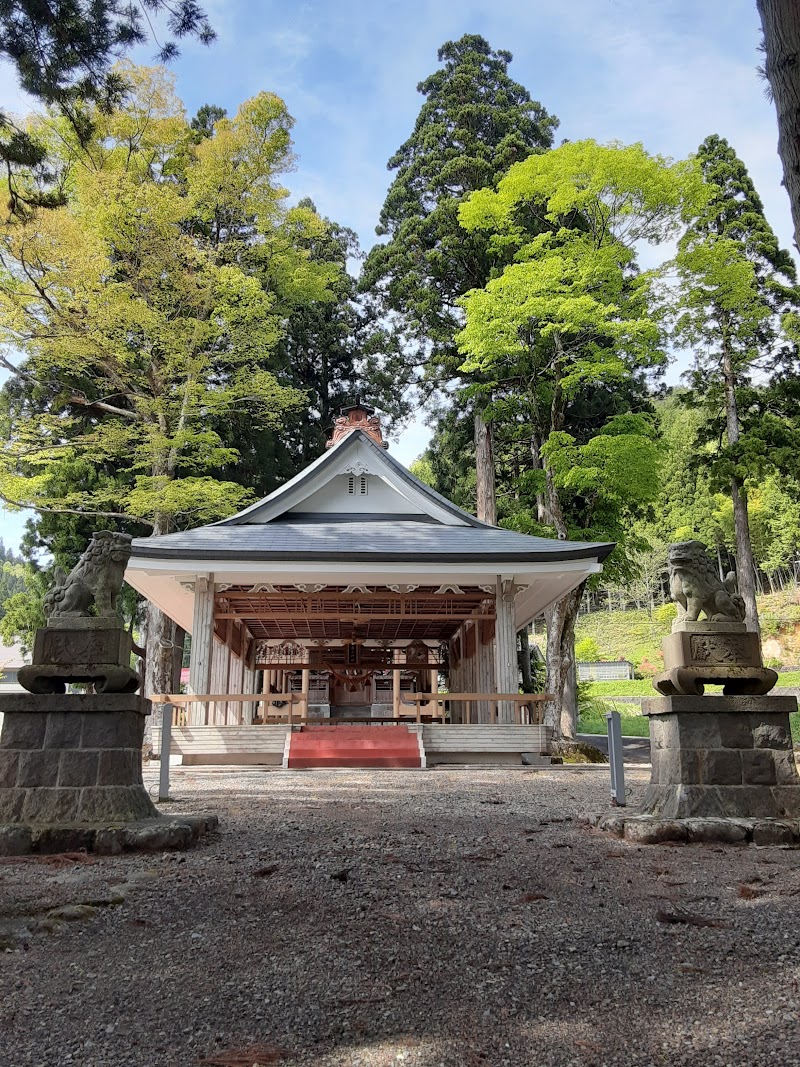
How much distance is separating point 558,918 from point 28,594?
17.7 m

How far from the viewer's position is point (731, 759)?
486 cm

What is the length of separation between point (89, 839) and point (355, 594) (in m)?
8.45

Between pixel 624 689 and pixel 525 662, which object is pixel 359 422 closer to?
pixel 525 662

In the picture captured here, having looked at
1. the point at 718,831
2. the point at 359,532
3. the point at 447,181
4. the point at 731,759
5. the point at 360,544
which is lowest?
the point at 718,831

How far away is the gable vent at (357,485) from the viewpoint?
597 inches

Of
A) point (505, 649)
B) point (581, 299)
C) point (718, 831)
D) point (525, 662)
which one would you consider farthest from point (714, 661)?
point (525, 662)

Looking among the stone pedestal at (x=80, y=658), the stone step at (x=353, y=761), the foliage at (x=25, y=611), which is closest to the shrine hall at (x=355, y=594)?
the stone step at (x=353, y=761)

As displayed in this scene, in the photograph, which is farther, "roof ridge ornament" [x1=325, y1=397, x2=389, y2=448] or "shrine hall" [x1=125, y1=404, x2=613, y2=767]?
"roof ridge ornament" [x1=325, y1=397, x2=389, y2=448]

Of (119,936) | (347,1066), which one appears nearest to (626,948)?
(347,1066)

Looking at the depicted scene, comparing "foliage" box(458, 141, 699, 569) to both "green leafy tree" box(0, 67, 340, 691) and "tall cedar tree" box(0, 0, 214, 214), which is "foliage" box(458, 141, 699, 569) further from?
"tall cedar tree" box(0, 0, 214, 214)

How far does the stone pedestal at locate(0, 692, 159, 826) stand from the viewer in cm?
443

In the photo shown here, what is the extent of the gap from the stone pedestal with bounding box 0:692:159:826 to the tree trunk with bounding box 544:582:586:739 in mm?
11127

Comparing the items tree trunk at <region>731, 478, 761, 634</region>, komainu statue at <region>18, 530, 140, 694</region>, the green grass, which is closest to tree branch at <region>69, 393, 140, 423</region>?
komainu statue at <region>18, 530, 140, 694</region>

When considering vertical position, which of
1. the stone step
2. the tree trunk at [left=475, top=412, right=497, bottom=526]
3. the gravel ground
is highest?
the tree trunk at [left=475, top=412, right=497, bottom=526]
